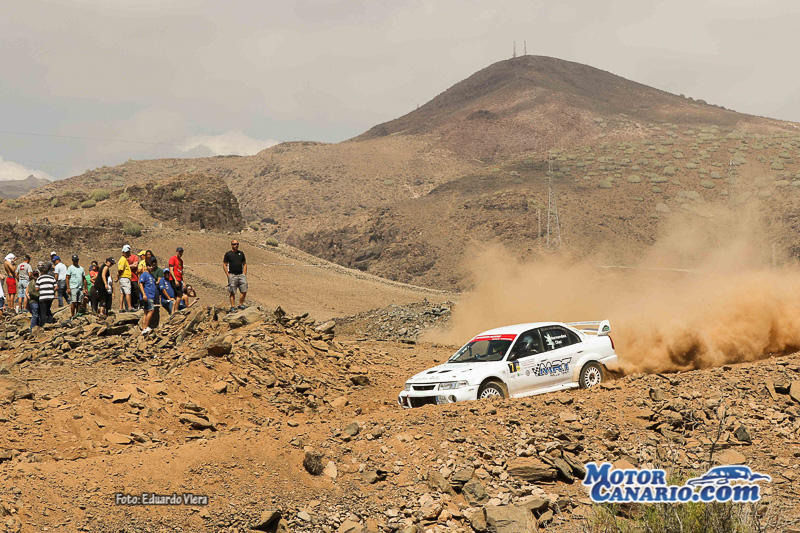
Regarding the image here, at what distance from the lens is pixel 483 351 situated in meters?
12.8

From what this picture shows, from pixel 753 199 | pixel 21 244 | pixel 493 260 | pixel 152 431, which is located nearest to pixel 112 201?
pixel 21 244

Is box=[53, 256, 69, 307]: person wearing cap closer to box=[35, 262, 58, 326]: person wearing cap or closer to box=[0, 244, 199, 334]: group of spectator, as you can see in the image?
box=[0, 244, 199, 334]: group of spectator

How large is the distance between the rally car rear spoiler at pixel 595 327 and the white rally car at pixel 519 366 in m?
0.02

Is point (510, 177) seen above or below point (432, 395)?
above

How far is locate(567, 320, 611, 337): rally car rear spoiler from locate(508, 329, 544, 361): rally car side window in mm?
1374

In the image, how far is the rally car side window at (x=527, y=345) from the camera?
12320 mm

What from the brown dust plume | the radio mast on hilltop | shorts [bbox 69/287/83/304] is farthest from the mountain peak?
shorts [bbox 69/287/83/304]

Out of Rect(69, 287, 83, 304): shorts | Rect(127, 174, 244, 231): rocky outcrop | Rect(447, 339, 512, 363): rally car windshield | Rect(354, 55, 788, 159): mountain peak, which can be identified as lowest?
Rect(447, 339, 512, 363): rally car windshield

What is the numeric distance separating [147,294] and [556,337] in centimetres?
945

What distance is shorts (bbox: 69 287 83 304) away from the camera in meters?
20.0

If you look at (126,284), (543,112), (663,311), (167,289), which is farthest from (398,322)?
(543,112)

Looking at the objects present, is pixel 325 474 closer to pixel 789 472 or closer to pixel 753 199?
pixel 789 472

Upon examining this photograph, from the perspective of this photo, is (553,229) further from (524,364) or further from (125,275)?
(524,364)

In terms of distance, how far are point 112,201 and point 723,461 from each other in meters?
47.0
